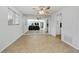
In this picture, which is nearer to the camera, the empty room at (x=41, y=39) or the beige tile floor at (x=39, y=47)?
the beige tile floor at (x=39, y=47)

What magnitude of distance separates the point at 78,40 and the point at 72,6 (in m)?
1.86

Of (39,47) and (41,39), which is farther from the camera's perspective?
(41,39)

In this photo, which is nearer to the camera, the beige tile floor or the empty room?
the beige tile floor

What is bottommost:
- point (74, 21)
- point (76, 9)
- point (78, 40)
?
point (78, 40)

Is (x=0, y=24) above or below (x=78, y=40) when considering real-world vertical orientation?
above
